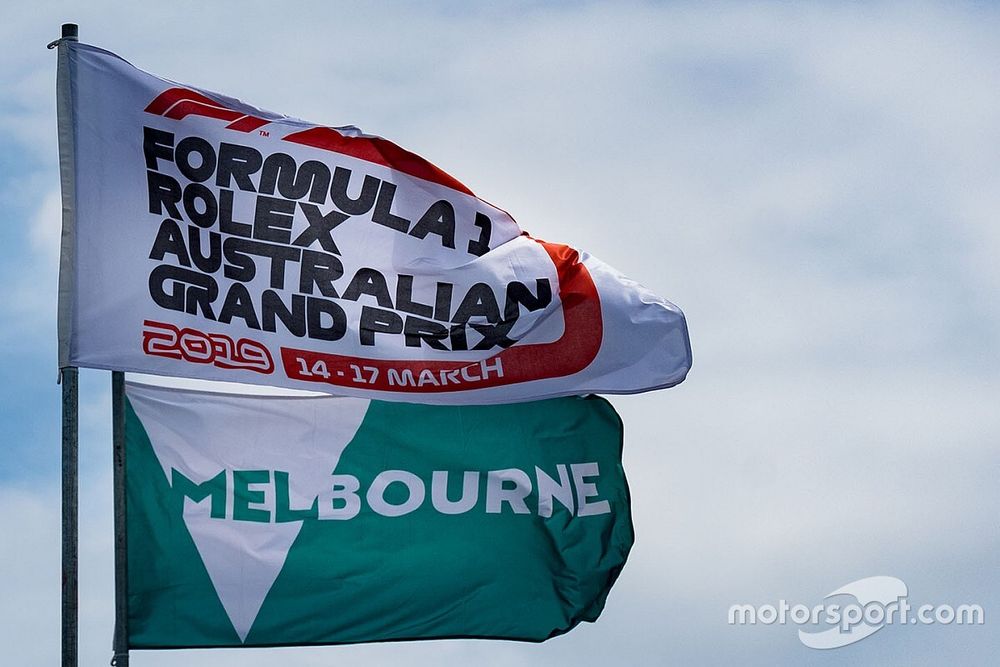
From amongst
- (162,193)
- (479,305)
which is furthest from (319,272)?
(479,305)

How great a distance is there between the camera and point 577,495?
1798 cm

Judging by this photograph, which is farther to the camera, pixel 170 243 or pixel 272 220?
pixel 272 220

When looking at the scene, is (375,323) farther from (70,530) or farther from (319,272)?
(70,530)

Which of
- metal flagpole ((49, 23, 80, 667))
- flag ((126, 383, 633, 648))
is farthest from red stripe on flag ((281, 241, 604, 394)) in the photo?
metal flagpole ((49, 23, 80, 667))

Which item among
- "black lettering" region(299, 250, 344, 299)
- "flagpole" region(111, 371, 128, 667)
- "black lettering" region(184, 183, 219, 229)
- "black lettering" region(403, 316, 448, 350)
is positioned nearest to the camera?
"flagpole" region(111, 371, 128, 667)

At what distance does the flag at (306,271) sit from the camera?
15266 millimetres

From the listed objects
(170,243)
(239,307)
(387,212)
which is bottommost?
(239,307)

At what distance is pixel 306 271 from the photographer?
1638 cm

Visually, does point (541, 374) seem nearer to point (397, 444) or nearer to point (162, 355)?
point (397, 444)

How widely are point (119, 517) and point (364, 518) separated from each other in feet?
9.20

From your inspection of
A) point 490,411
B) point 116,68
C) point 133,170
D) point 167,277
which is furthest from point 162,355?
point 490,411

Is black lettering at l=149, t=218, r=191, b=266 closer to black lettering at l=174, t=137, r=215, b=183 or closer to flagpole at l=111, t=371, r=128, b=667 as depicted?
black lettering at l=174, t=137, r=215, b=183

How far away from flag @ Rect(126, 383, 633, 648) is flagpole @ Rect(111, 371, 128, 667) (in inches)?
24.1

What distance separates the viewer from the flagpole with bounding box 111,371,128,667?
14883 millimetres
